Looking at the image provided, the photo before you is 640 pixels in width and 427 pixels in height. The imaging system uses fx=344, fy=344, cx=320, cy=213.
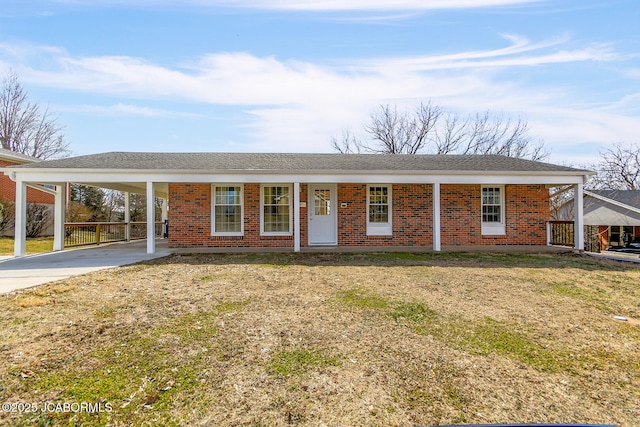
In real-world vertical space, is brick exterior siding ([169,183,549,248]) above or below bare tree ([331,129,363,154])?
below

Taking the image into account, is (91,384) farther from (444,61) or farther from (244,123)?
(244,123)

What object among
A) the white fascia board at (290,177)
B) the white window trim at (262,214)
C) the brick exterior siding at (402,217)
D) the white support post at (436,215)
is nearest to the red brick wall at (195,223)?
the brick exterior siding at (402,217)

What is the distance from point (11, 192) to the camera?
702 inches

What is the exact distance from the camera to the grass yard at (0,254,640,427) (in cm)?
237

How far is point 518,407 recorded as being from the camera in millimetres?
2408

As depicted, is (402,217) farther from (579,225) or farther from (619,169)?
(619,169)

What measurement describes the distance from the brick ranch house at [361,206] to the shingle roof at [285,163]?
38 mm

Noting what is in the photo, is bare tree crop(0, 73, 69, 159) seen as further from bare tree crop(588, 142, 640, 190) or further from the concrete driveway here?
bare tree crop(588, 142, 640, 190)

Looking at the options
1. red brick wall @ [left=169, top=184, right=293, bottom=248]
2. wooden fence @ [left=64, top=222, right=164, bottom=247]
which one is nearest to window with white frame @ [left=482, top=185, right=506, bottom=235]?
red brick wall @ [left=169, top=184, right=293, bottom=248]

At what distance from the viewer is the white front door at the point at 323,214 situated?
1209 centimetres

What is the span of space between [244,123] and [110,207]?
1445 cm

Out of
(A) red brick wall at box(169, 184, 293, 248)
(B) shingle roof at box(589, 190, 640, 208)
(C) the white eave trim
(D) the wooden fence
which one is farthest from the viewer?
(B) shingle roof at box(589, 190, 640, 208)

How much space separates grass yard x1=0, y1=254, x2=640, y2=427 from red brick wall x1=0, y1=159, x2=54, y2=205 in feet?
52.4

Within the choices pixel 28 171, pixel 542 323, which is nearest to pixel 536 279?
pixel 542 323
